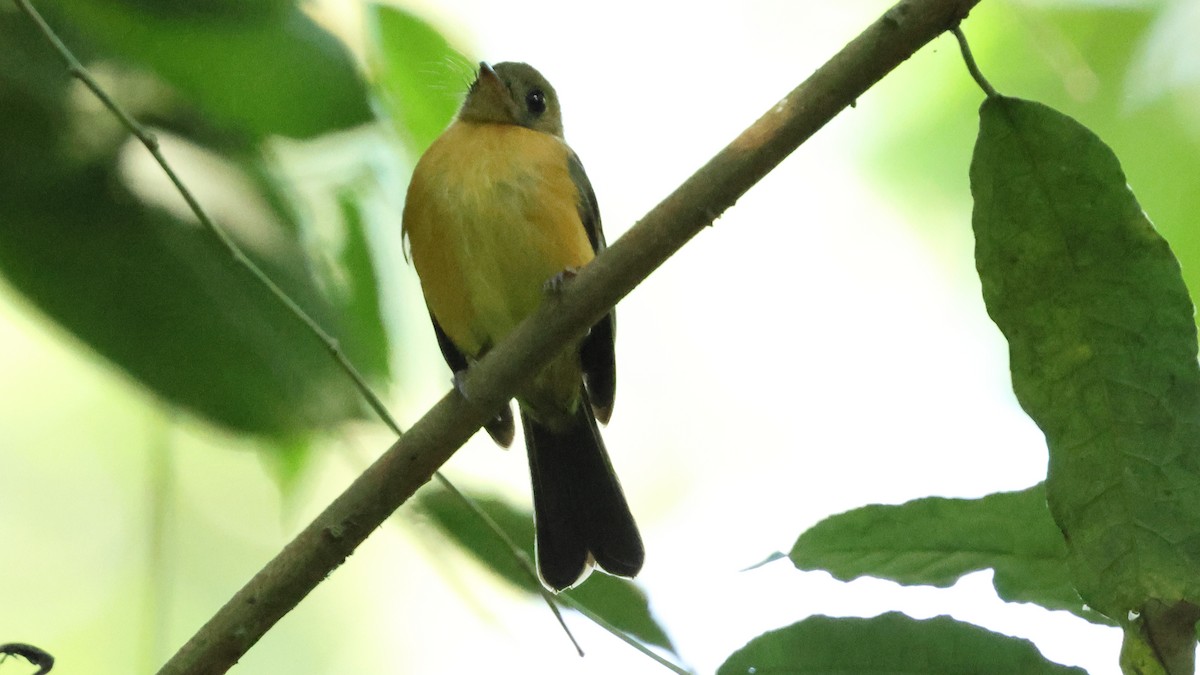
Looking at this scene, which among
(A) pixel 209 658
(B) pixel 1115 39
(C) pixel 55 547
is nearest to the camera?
(A) pixel 209 658

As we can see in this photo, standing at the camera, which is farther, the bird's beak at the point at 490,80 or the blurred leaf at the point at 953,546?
the bird's beak at the point at 490,80

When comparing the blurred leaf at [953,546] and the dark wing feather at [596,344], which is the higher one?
the dark wing feather at [596,344]

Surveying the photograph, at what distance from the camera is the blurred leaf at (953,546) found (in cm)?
178

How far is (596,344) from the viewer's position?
366 centimetres

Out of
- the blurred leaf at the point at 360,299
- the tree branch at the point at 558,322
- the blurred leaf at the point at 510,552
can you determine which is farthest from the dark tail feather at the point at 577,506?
the tree branch at the point at 558,322

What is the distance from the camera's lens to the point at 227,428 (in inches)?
99.3

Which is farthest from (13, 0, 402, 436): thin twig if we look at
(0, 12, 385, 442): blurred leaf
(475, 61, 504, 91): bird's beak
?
(475, 61, 504, 91): bird's beak

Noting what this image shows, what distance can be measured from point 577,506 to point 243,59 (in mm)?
1723

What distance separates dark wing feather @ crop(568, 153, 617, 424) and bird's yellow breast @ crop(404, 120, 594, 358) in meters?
0.07

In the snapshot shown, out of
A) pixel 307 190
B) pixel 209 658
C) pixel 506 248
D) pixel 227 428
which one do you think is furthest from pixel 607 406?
pixel 209 658

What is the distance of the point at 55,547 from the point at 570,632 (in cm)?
234

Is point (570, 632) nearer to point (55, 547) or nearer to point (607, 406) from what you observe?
point (607, 406)

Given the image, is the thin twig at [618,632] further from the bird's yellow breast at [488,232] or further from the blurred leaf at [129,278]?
the bird's yellow breast at [488,232]

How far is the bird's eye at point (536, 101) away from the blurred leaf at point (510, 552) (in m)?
2.02
